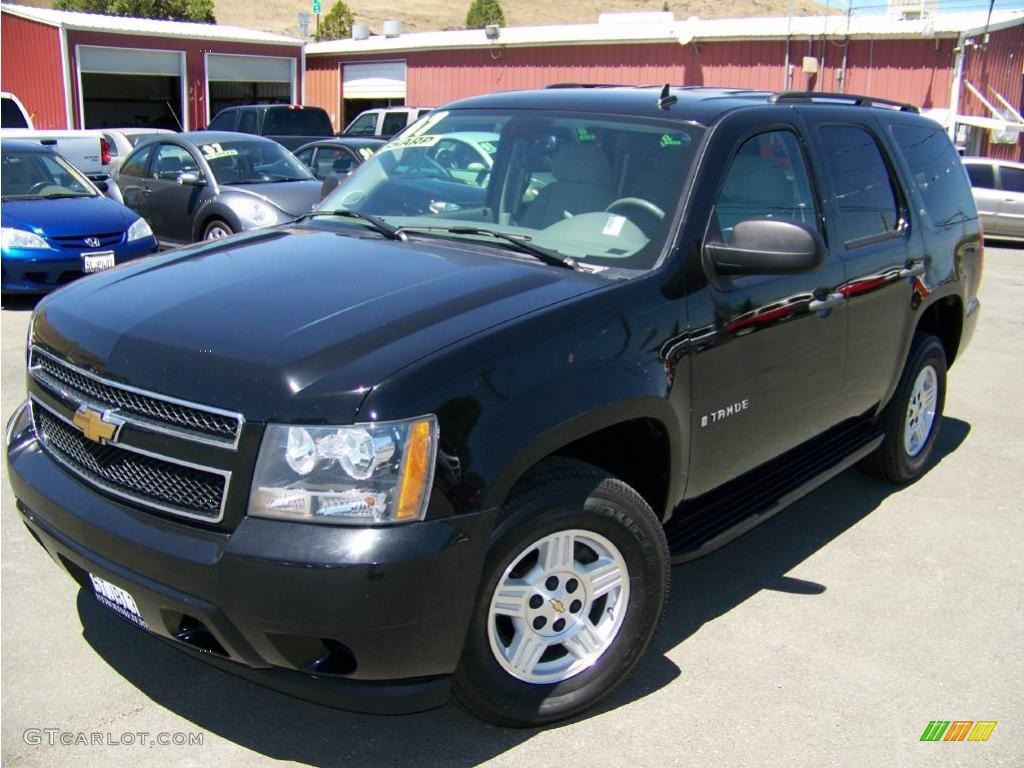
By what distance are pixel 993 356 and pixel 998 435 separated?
276cm

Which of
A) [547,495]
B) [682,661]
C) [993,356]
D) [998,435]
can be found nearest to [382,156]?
[547,495]

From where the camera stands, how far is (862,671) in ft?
12.2

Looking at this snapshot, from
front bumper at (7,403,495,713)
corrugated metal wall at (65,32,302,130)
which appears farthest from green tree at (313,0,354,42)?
front bumper at (7,403,495,713)

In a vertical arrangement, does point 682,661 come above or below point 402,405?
below

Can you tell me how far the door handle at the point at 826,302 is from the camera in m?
4.16

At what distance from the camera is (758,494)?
4.16m

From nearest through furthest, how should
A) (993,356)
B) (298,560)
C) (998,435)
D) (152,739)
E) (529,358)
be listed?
1. (298,560)
2. (529,358)
3. (152,739)
4. (998,435)
5. (993,356)

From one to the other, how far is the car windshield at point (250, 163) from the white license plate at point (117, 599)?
9.13 metres

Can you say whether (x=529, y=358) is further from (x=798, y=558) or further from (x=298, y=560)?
(x=798, y=558)

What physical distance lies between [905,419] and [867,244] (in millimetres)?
1211

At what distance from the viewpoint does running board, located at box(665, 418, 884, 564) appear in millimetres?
3773

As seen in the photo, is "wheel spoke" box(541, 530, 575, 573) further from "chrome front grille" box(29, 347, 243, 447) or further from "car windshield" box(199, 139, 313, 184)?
"car windshield" box(199, 139, 313, 184)

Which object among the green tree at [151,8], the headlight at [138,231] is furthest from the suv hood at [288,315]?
the green tree at [151,8]

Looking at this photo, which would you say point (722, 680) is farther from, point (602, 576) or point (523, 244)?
point (523, 244)
